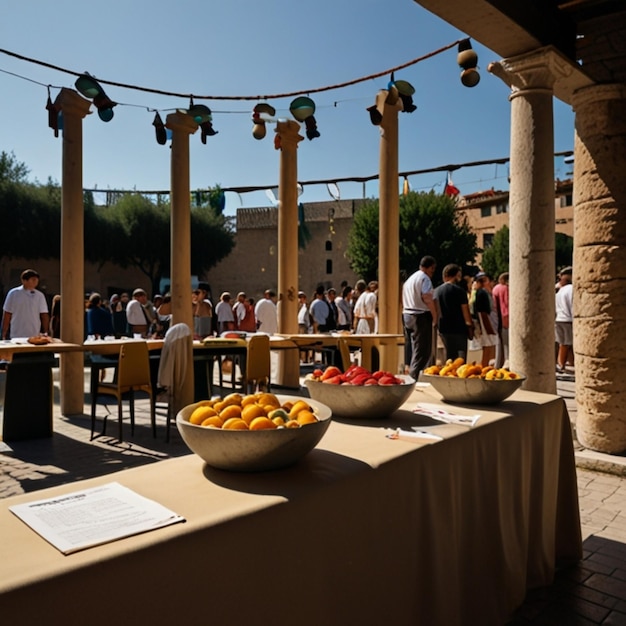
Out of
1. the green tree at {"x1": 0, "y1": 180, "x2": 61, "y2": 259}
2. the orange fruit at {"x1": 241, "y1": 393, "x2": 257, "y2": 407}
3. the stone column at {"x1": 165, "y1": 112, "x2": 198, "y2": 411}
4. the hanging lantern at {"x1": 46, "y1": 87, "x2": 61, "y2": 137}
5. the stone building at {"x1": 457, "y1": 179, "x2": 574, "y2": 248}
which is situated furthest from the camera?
the stone building at {"x1": 457, "y1": 179, "x2": 574, "y2": 248}

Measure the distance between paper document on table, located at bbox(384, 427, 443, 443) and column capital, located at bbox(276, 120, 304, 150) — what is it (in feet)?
25.2

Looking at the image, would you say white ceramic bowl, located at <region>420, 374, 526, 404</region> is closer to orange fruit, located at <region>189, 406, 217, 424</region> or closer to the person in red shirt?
orange fruit, located at <region>189, 406, 217, 424</region>

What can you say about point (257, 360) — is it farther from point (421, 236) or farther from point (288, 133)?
point (421, 236)

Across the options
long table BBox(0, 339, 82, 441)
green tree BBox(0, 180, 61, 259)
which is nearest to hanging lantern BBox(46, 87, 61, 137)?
long table BBox(0, 339, 82, 441)

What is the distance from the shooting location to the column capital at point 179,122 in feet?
23.7

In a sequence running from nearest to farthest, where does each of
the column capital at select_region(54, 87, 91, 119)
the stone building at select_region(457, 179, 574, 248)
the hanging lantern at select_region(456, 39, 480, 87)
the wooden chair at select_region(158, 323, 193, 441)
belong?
1. the wooden chair at select_region(158, 323, 193, 441)
2. the hanging lantern at select_region(456, 39, 480, 87)
3. the column capital at select_region(54, 87, 91, 119)
4. the stone building at select_region(457, 179, 574, 248)

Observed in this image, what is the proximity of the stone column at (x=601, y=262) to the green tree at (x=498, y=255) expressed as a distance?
3048cm

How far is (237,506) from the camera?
4.59 feet

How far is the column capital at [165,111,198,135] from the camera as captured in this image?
23.7ft

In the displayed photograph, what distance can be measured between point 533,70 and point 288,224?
198 inches

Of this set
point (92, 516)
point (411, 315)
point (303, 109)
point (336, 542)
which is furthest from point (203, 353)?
point (92, 516)

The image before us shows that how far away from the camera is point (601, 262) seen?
4617 millimetres

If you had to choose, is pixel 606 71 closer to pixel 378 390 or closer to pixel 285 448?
pixel 378 390

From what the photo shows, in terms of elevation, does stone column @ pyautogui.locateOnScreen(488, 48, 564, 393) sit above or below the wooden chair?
above
